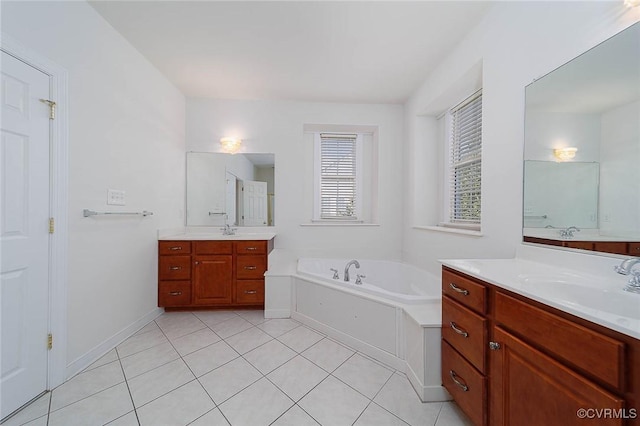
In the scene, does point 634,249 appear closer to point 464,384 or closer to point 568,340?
point 568,340

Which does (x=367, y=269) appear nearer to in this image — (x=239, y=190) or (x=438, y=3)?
(x=239, y=190)

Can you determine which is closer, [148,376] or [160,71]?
[148,376]

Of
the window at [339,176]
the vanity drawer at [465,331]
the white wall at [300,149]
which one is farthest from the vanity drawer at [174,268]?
the vanity drawer at [465,331]

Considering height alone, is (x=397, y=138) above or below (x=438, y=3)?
below

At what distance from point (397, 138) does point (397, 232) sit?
1248mm

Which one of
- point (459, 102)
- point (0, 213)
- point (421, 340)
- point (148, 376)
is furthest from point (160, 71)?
point (421, 340)

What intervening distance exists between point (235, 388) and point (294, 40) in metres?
2.58

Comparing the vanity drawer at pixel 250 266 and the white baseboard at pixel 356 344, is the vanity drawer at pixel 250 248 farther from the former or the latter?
the white baseboard at pixel 356 344

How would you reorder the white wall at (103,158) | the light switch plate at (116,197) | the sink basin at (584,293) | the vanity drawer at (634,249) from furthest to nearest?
1. the light switch plate at (116,197)
2. the white wall at (103,158)
3. the vanity drawer at (634,249)
4. the sink basin at (584,293)

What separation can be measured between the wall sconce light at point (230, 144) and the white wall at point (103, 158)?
0.66 metres

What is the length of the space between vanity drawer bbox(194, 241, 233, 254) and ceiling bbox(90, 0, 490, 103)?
1770 mm

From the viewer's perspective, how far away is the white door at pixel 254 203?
3.09m

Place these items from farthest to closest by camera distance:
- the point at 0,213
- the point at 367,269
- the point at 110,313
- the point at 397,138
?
the point at 397,138 → the point at 367,269 → the point at 110,313 → the point at 0,213

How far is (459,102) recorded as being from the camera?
7.91 feet
